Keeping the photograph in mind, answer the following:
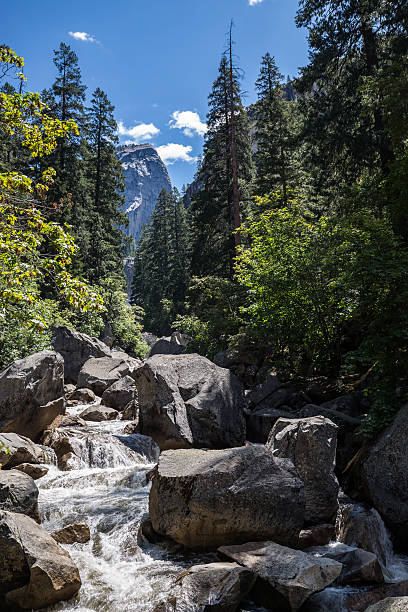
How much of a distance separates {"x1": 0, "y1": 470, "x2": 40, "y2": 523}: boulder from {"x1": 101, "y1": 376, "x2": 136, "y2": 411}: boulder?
26.9 ft

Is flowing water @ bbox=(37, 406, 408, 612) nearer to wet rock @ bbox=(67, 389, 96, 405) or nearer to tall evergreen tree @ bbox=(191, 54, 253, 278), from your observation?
wet rock @ bbox=(67, 389, 96, 405)

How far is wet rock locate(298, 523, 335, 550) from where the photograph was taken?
5895mm

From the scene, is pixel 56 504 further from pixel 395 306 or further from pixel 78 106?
pixel 78 106

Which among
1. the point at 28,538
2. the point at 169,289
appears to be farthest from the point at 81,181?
the point at 28,538

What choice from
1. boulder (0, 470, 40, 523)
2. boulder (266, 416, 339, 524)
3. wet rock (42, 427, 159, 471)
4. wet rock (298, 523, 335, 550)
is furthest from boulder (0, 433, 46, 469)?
wet rock (298, 523, 335, 550)

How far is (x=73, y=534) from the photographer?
19.9ft

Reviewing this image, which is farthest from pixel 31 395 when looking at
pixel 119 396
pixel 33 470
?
pixel 119 396

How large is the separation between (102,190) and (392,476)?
30708mm

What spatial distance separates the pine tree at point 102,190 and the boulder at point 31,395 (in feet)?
60.0

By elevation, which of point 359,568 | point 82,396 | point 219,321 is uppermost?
point 219,321

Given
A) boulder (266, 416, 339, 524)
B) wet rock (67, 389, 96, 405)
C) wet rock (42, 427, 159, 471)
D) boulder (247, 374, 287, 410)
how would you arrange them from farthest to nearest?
wet rock (67, 389, 96, 405) → boulder (247, 374, 287, 410) → wet rock (42, 427, 159, 471) → boulder (266, 416, 339, 524)

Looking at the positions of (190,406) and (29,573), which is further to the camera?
(190,406)

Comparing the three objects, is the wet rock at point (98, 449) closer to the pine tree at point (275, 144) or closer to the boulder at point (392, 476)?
the boulder at point (392, 476)

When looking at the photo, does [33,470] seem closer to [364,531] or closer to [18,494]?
[18,494]
